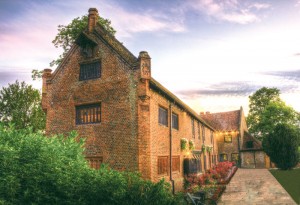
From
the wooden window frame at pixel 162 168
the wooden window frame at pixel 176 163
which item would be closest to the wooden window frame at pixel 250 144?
the wooden window frame at pixel 176 163

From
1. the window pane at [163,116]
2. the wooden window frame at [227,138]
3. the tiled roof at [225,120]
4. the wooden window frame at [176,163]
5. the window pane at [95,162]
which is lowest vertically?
the wooden window frame at [176,163]

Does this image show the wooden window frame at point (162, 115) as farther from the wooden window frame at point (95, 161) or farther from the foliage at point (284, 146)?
the foliage at point (284, 146)

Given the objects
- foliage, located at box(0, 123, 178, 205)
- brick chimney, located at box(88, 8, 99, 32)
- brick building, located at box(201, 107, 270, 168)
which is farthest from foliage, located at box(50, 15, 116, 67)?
brick building, located at box(201, 107, 270, 168)

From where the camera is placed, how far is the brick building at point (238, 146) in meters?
39.7

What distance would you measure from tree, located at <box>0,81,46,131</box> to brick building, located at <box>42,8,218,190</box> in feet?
62.5

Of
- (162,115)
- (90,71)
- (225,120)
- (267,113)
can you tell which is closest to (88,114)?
(90,71)

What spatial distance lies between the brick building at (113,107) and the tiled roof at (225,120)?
2703 cm

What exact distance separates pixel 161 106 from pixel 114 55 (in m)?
4.33

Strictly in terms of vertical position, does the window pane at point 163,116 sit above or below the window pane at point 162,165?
above

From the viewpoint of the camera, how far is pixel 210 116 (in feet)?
152

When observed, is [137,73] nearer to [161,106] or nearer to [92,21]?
[161,106]

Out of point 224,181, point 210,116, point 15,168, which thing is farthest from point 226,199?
point 210,116

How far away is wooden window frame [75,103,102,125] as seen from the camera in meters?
14.4

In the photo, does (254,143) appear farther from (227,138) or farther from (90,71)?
(90,71)
